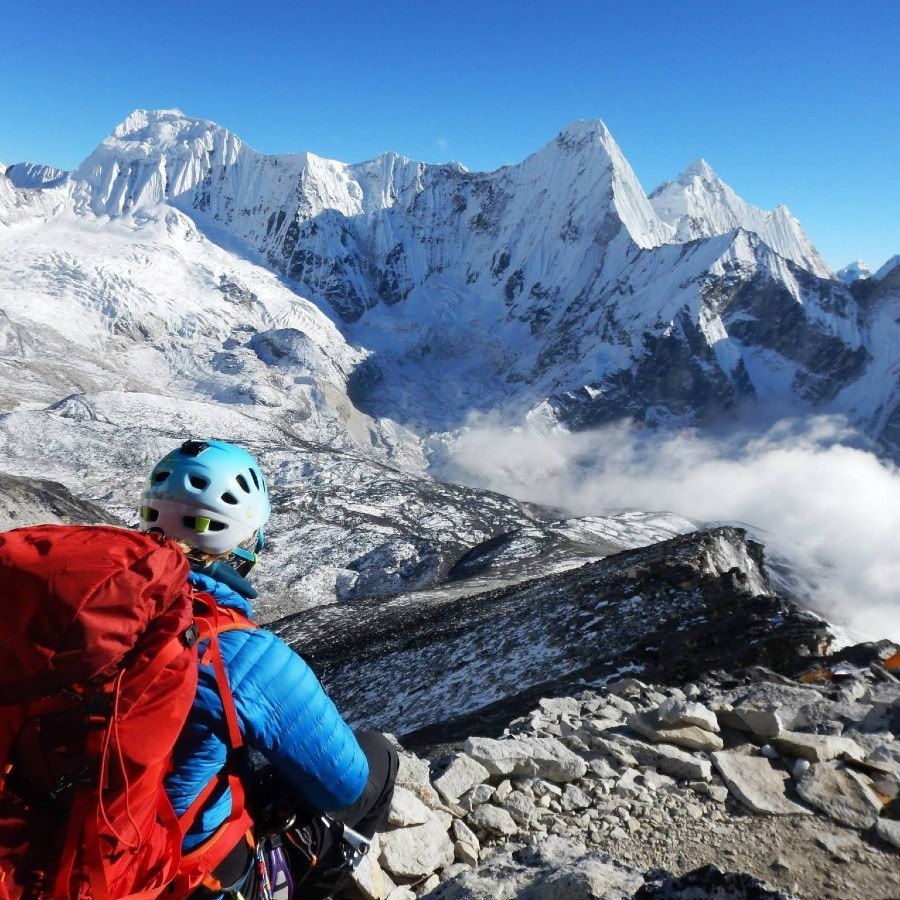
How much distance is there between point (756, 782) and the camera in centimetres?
721

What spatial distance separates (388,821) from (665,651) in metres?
14.2

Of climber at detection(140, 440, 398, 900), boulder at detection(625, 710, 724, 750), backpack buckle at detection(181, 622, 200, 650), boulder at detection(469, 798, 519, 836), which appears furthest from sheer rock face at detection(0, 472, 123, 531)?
backpack buckle at detection(181, 622, 200, 650)

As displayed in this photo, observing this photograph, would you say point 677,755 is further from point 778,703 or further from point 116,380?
point 116,380

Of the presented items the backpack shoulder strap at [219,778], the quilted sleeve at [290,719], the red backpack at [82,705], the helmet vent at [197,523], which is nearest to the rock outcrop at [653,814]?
the quilted sleeve at [290,719]

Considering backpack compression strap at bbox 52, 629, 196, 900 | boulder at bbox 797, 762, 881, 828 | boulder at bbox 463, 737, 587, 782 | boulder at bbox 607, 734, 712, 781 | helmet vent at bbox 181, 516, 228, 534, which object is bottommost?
boulder at bbox 463, 737, 587, 782

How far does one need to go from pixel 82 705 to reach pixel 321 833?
237cm

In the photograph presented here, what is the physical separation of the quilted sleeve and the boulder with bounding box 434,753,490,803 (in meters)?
3.20

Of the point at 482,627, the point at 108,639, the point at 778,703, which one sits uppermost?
the point at 108,639

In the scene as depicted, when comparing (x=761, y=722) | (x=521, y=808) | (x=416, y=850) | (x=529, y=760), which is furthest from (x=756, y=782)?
(x=416, y=850)

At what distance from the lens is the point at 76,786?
9.92ft

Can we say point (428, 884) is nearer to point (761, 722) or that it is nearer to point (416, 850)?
point (416, 850)

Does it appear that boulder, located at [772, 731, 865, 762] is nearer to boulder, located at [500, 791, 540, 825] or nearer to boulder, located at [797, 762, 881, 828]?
boulder, located at [797, 762, 881, 828]

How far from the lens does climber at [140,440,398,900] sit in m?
3.62

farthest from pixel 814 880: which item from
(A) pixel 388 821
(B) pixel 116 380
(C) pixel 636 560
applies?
(B) pixel 116 380
